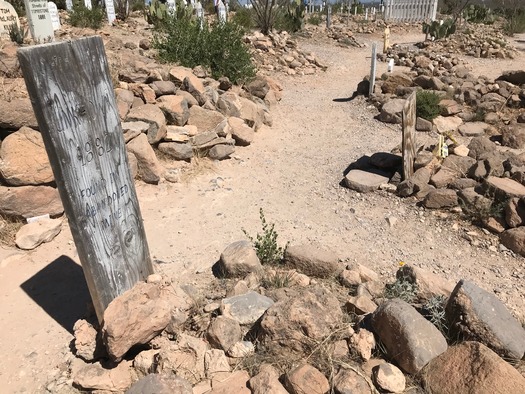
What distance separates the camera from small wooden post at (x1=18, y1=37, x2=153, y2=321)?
2098 millimetres

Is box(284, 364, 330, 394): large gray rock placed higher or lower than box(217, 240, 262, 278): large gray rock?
higher

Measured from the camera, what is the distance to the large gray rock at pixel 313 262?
3.38 m

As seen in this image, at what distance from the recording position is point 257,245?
3.60 m

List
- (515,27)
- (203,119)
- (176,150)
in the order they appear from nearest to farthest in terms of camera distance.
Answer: (176,150), (203,119), (515,27)

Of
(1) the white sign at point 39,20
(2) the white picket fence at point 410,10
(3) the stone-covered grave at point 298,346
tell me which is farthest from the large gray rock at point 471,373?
(2) the white picket fence at point 410,10

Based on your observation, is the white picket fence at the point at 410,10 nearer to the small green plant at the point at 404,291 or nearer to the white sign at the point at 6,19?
the white sign at the point at 6,19

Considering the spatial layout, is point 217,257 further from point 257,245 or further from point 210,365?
point 210,365

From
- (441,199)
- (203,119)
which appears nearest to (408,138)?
(441,199)

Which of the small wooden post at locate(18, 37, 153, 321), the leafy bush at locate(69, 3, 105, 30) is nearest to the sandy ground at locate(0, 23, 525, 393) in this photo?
the small wooden post at locate(18, 37, 153, 321)

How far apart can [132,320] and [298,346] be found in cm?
95

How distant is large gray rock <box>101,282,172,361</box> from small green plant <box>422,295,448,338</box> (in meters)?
1.58

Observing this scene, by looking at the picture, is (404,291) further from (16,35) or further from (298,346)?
(16,35)

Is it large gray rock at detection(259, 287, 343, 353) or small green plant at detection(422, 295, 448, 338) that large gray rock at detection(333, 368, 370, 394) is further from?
small green plant at detection(422, 295, 448, 338)

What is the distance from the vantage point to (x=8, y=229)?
393 cm
